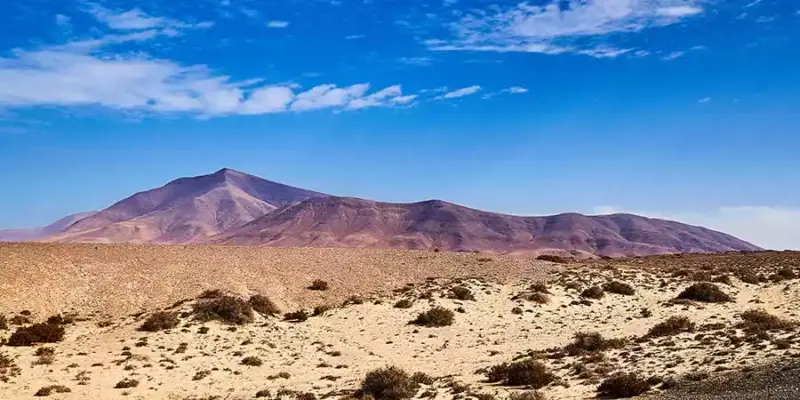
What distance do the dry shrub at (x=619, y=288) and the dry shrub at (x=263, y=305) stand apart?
22.6m

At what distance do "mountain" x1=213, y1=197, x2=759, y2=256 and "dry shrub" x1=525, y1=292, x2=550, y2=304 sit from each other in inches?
4203

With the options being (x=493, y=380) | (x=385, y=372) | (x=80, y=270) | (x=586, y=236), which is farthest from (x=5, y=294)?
(x=586, y=236)


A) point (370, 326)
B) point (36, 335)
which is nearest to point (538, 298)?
point (370, 326)

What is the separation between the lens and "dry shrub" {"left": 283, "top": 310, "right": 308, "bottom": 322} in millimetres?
33875

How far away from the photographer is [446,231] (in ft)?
550

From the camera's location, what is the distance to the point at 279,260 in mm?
46094

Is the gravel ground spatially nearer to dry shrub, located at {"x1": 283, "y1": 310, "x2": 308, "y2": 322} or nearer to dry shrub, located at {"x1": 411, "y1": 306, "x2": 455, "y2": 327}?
dry shrub, located at {"x1": 411, "y1": 306, "x2": 455, "y2": 327}

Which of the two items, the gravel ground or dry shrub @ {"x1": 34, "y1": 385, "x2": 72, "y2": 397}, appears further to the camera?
dry shrub @ {"x1": 34, "y1": 385, "x2": 72, "y2": 397}

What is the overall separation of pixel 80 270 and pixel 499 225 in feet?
495

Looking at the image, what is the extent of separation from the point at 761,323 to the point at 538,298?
13912 mm

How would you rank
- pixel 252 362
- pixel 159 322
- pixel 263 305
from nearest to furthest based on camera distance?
pixel 252 362 < pixel 159 322 < pixel 263 305

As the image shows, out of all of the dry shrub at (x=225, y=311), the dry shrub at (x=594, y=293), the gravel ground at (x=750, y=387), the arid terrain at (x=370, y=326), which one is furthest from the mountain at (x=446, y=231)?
the gravel ground at (x=750, y=387)

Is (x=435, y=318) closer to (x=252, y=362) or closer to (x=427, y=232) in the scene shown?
(x=252, y=362)

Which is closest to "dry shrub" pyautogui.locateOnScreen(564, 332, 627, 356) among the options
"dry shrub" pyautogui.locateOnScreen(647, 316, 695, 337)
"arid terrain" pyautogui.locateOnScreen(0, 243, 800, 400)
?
"arid terrain" pyautogui.locateOnScreen(0, 243, 800, 400)
